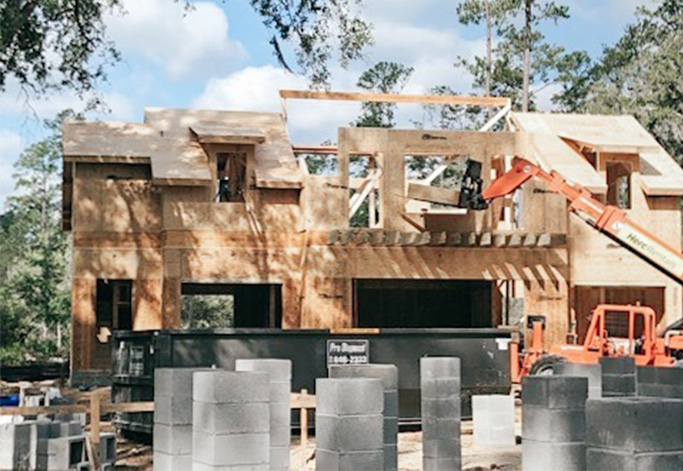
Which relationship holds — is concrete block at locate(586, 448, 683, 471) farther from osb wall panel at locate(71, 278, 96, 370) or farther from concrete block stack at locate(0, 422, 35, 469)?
osb wall panel at locate(71, 278, 96, 370)

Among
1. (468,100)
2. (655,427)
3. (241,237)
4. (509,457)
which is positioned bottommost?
(509,457)

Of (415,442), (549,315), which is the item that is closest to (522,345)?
(549,315)

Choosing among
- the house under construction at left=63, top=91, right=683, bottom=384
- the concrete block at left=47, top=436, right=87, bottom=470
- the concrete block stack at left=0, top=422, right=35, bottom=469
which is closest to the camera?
the concrete block stack at left=0, top=422, right=35, bottom=469

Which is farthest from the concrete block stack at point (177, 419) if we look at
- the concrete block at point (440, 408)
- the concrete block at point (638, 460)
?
the concrete block at point (638, 460)

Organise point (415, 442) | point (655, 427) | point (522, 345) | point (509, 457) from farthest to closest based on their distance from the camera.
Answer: point (522, 345)
point (415, 442)
point (509, 457)
point (655, 427)

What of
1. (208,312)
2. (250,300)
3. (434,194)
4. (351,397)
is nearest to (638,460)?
(351,397)

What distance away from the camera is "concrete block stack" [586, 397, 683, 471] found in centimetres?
769

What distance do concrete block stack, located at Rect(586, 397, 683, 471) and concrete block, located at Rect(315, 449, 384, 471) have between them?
284cm

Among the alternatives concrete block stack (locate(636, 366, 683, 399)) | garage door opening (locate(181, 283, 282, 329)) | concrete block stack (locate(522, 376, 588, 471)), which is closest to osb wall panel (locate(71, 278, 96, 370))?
garage door opening (locate(181, 283, 282, 329))

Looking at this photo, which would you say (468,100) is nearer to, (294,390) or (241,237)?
(241,237)

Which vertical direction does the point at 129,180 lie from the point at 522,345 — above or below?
above

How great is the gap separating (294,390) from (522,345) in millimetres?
10002

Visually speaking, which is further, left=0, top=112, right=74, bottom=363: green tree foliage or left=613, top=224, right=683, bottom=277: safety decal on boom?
left=0, top=112, right=74, bottom=363: green tree foliage

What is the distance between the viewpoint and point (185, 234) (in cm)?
2819
